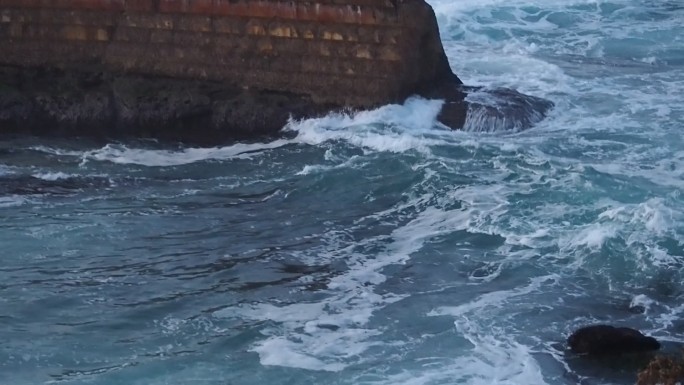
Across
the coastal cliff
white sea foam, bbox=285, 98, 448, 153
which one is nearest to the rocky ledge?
the coastal cliff

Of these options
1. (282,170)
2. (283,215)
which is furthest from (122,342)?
(282,170)

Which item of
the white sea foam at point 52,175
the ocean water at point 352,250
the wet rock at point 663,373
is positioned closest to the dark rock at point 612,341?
the ocean water at point 352,250

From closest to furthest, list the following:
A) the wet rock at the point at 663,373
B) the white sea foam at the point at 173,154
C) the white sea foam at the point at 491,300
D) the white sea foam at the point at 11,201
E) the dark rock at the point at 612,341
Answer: the wet rock at the point at 663,373 → the dark rock at the point at 612,341 → the white sea foam at the point at 491,300 → the white sea foam at the point at 11,201 → the white sea foam at the point at 173,154

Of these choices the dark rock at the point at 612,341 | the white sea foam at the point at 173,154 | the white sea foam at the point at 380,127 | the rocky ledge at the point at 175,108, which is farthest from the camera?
the rocky ledge at the point at 175,108

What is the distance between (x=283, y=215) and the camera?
11172mm

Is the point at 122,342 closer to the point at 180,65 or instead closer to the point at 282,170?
the point at 282,170

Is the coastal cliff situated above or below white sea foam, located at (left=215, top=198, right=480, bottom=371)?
above

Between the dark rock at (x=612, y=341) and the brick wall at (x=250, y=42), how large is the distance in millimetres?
6051

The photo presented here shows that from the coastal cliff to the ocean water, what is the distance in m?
0.37

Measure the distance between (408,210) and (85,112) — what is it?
4640 mm

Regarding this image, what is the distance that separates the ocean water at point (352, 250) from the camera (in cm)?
806

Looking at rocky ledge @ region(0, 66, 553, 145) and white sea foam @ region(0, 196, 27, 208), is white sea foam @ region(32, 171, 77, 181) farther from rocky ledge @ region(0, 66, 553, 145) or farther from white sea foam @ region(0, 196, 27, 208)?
rocky ledge @ region(0, 66, 553, 145)

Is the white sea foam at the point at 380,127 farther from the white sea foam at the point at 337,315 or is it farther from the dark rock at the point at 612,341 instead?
the dark rock at the point at 612,341

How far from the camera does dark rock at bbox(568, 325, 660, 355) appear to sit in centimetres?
788
